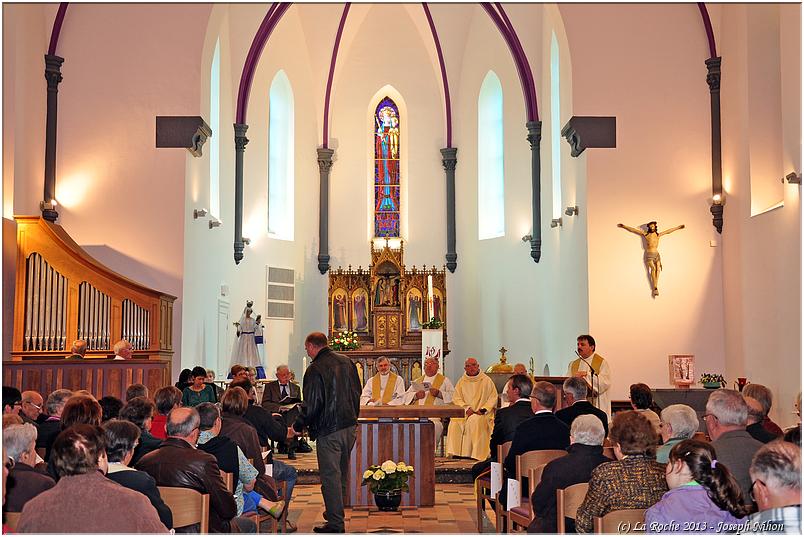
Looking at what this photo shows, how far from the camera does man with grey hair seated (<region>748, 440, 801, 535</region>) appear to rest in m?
3.32

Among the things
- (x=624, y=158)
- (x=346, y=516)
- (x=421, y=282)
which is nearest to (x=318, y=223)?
(x=421, y=282)

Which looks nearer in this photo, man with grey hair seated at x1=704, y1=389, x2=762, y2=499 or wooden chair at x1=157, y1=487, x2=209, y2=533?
wooden chair at x1=157, y1=487, x2=209, y2=533

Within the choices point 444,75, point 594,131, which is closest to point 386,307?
point 444,75

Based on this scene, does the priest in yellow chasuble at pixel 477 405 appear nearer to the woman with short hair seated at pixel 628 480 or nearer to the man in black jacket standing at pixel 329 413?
the man in black jacket standing at pixel 329 413

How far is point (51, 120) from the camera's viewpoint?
13.0 metres

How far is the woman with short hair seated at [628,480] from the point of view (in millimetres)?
4562

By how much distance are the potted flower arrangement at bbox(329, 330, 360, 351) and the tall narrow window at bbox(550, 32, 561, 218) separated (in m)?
4.65

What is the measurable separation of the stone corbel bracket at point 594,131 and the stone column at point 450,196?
7622 mm

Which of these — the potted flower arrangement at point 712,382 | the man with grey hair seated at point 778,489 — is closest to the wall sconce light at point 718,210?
the potted flower arrangement at point 712,382

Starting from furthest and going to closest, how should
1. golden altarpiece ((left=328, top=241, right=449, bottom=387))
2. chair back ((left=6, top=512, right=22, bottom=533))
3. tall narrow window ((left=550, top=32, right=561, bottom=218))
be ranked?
golden altarpiece ((left=328, top=241, right=449, bottom=387))
tall narrow window ((left=550, top=32, right=561, bottom=218))
chair back ((left=6, top=512, right=22, bottom=533))

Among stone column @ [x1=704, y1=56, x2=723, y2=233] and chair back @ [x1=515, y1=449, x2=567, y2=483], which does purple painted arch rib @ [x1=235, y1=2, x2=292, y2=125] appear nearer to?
stone column @ [x1=704, y1=56, x2=723, y2=233]

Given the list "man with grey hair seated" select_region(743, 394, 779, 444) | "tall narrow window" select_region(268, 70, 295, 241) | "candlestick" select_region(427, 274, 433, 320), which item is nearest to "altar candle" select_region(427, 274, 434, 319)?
"candlestick" select_region(427, 274, 433, 320)

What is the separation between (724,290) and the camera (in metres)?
13.4

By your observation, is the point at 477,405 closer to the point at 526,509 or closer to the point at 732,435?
the point at 526,509
